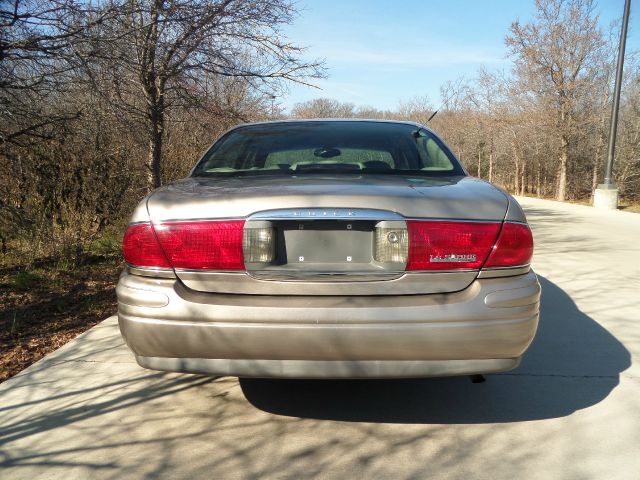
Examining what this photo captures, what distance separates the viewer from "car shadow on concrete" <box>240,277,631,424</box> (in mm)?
2795

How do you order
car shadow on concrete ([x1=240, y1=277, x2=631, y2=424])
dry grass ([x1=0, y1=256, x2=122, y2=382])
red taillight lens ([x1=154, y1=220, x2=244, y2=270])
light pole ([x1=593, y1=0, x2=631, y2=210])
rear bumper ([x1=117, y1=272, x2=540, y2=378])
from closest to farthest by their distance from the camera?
1. rear bumper ([x1=117, y1=272, x2=540, y2=378])
2. red taillight lens ([x1=154, y1=220, x2=244, y2=270])
3. car shadow on concrete ([x1=240, y1=277, x2=631, y2=424])
4. dry grass ([x1=0, y1=256, x2=122, y2=382])
5. light pole ([x1=593, y1=0, x2=631, y2=210])

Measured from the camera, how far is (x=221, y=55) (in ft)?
22.8

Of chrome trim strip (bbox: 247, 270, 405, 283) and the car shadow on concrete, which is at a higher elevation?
chrome trim strip (bbox: 247, 270, 405, 283)

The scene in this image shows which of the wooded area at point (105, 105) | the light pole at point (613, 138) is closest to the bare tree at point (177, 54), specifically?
the wooded area at point (105, 105)

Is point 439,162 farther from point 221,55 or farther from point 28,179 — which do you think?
point 28,179

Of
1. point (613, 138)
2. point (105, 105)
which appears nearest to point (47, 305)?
point (105, 105)

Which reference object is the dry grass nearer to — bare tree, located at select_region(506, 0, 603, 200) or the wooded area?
the wooded area

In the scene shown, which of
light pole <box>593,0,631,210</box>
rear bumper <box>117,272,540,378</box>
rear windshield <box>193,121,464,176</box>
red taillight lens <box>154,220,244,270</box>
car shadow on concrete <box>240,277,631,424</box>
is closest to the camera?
rear bumper <box>117,272,540,378</box>

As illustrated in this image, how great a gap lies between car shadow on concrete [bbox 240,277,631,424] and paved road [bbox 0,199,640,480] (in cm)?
1

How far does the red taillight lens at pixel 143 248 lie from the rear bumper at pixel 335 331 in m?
0.11

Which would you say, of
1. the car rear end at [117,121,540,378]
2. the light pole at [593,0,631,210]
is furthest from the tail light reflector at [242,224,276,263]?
the light pole at [593,0,631,210]

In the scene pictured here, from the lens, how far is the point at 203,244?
7.70 feet

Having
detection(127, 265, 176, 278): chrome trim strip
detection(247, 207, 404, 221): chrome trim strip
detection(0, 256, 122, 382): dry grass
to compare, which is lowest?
detection(0, 256, 122, 382): dry grass

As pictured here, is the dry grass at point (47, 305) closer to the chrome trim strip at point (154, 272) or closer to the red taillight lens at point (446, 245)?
the chrome trim strip at point (154, 272)
